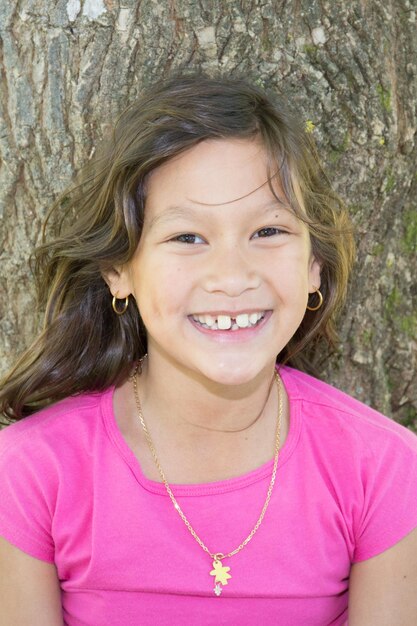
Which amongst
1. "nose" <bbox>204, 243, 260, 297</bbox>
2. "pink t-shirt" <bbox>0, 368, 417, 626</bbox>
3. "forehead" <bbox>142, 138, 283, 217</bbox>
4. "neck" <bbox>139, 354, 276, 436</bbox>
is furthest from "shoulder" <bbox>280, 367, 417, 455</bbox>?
"forehead" <bbox>142, 138, 283, 217</bbox>

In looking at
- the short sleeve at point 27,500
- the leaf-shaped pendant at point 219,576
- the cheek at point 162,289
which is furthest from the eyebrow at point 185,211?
the leaf-shaped pendant at point 219,576

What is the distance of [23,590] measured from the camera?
237 cm

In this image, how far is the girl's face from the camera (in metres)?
2.23

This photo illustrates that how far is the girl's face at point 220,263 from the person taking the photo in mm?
2234

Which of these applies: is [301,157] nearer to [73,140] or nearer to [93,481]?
[73,140]

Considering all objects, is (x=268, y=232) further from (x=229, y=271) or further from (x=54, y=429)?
(x=54, y=429)

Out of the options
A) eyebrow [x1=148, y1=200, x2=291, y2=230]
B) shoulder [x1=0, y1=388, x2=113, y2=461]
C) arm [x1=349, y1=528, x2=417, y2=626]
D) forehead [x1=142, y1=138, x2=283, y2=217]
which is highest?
forehead [x1=142, y1=138, x2=283, y2=217]

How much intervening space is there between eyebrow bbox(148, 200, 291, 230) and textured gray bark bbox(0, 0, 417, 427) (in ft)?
1.35

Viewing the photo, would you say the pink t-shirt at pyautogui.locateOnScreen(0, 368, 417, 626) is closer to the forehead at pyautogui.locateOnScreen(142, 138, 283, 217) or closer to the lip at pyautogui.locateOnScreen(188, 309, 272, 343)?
the lip at pyautogui.locateOnScreen(188, 309, 272, 343)

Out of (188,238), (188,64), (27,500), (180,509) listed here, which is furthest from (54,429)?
(188,64)

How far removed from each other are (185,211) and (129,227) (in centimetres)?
16

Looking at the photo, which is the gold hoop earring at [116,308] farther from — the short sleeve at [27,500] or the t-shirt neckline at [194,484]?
the short sleeve at [27,500]

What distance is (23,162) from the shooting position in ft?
8.67

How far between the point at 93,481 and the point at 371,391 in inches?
40.0
